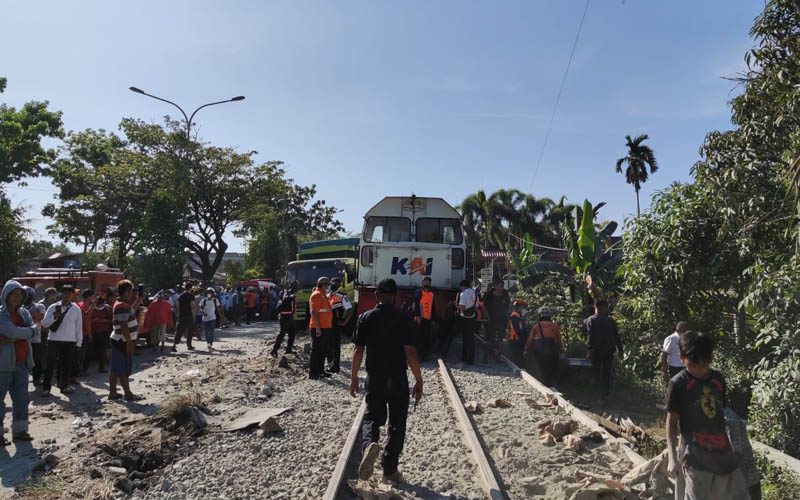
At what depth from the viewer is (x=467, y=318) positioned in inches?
460

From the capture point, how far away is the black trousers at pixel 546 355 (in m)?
10.9

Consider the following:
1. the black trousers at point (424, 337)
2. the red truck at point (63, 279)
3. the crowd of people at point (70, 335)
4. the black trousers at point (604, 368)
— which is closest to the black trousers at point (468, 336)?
the black trousers at point (424, 337)

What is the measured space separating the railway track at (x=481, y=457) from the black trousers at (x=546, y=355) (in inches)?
98.8

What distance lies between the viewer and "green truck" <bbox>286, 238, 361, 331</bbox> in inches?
656

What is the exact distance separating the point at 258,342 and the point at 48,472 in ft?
40.4

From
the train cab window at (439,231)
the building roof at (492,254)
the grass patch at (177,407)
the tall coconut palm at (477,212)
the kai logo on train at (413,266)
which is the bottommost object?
the grass patch at (177,407)

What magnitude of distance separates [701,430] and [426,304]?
27.7 feet

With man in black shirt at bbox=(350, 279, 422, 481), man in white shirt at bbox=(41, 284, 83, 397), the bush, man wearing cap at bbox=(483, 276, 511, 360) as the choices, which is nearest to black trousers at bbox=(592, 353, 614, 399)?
man wearing cap at bbox=(483, 276, 511, 360)

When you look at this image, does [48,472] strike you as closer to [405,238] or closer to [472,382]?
[472,382]

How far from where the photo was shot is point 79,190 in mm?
33375

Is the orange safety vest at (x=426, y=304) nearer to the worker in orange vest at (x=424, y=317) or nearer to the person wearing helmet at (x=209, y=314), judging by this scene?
the worker in orange vest at (x=424, y=317)

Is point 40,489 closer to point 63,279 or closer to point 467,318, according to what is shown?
point 467,318

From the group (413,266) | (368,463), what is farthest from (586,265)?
(368,463)

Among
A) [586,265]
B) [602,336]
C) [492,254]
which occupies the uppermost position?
[492,254]
